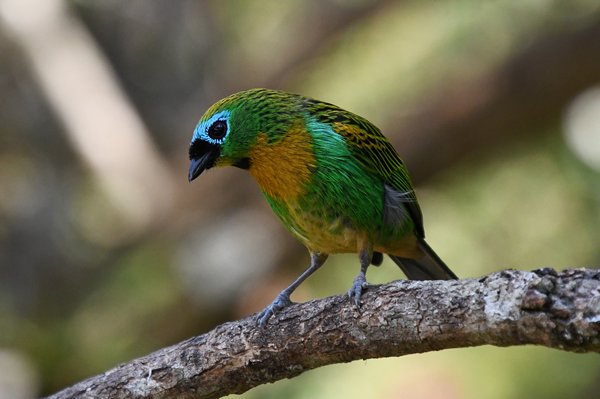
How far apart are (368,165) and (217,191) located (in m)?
3.83

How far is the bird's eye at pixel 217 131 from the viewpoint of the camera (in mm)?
4871

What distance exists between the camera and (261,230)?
28.2 feet

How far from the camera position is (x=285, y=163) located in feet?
15.6

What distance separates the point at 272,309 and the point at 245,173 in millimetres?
4080

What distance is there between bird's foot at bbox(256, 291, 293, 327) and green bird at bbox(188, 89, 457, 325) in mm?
12

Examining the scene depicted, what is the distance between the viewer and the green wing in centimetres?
493

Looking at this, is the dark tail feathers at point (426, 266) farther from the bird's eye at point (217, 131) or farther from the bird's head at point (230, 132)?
the bird's eye at point (217, 131)

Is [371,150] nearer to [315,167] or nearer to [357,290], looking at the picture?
[315,167]

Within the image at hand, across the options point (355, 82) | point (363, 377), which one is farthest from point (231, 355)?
point (355, 82)

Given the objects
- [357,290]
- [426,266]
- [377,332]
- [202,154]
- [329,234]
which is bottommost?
[377,332]

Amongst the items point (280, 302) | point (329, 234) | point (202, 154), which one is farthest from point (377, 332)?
point (202, 154)

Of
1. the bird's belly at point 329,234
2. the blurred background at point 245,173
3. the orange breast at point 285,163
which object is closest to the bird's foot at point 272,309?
the bird's belly at point 329,234

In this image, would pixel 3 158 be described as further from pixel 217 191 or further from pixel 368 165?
pixel 368 165

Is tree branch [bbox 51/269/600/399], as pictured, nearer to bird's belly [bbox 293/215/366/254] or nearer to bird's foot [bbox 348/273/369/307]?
bird's foot [bbox 348/273/369/307]
